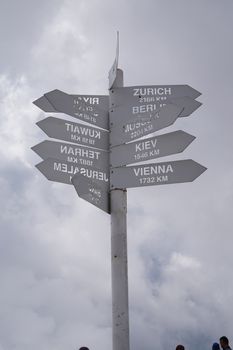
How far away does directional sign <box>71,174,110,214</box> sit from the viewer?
546 centimetres

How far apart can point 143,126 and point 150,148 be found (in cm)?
32

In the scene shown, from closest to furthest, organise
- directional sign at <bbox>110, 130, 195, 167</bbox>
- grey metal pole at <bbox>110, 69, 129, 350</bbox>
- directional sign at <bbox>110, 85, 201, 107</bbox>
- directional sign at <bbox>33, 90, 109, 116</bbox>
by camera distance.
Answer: grey metal pole at <bbox>110, 69, 129, 350</bbox>
directional sign at <bbox>110, 130, 195, 167</bbox>
directional sign at <bbox>33, 90, 109, 116</bbox>
directional sign at <bbox>110, 85, 201, 107</bbox>

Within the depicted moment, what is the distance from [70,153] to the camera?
237 inches

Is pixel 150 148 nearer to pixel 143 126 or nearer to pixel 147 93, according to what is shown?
pixel 143 126

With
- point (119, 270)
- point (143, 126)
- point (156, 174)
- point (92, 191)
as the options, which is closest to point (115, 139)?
point (143, 126)

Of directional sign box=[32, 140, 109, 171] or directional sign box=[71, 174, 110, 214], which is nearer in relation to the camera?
directional sign box=[71, 174, 110, 214]

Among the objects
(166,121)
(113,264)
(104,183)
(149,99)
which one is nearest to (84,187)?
(104,183)

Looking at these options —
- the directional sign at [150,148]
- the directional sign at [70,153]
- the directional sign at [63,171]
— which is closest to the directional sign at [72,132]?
the directional sign at [70,153]

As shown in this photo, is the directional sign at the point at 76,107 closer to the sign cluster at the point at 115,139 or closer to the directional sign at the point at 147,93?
the sign cluster at the point at 115,139

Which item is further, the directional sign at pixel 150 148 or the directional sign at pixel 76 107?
the directional sign at pixel 76 107

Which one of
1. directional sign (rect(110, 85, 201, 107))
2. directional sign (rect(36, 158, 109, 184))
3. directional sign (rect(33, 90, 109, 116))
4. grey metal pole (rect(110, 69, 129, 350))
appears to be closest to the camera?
grey metal pole (rect(110, 69, 129, 350))

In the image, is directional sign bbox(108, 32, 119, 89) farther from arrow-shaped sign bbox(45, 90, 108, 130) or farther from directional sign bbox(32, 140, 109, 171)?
directional sign bbox(32, 140, 109, 171)

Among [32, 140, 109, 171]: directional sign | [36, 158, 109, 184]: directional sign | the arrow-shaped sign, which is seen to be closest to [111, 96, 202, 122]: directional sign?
the arrow-shaped sign

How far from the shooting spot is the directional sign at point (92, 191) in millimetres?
5457
